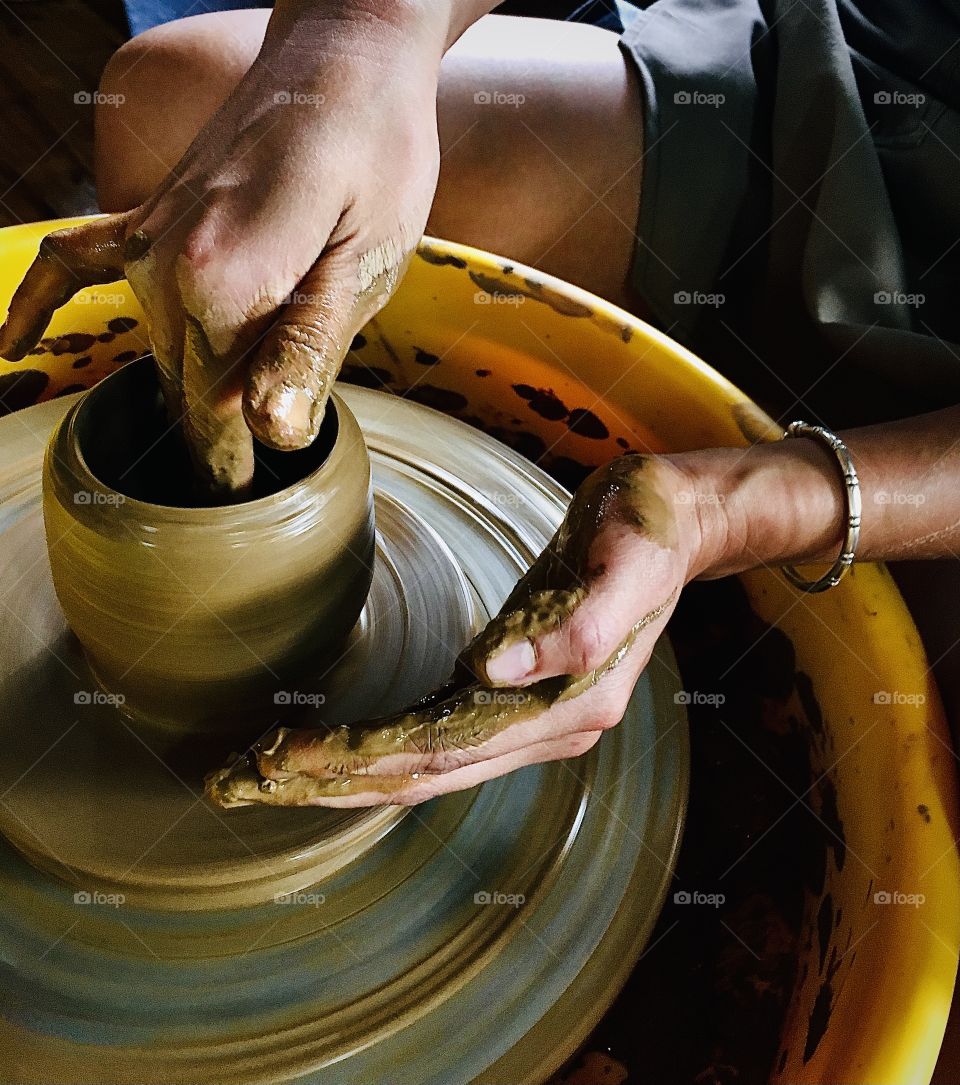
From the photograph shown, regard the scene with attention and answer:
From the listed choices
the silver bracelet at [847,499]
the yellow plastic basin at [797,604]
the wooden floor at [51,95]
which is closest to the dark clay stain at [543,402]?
the yellow plastic basin at [797,604]

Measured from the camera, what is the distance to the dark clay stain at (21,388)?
136cm

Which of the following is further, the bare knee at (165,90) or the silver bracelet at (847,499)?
the bare knee at (165,90)

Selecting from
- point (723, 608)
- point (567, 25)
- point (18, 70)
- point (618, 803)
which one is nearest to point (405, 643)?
Answer: point (618, 803)

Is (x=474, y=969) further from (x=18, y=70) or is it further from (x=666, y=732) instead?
(x=18, y=70)

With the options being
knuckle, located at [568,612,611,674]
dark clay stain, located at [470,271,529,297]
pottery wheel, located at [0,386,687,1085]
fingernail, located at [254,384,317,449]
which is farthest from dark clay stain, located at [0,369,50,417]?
knuckle, located at [568,612,611,674]

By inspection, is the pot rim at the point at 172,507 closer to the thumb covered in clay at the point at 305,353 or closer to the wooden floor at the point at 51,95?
the thumb covered in clay at the point at 305,353

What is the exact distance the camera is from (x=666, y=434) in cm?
131

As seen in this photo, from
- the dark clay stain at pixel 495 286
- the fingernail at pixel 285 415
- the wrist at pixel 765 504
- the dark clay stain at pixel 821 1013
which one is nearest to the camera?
the fingernail at pixel 285 415

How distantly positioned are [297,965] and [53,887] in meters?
0.23

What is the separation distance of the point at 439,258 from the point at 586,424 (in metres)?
0.32

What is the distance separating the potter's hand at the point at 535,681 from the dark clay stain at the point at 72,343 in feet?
2.78

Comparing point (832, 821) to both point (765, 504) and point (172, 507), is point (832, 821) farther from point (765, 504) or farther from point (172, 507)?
point (172, 507)

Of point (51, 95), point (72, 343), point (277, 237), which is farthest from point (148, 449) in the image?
point (51, 95)

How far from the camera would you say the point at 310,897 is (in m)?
0.88
